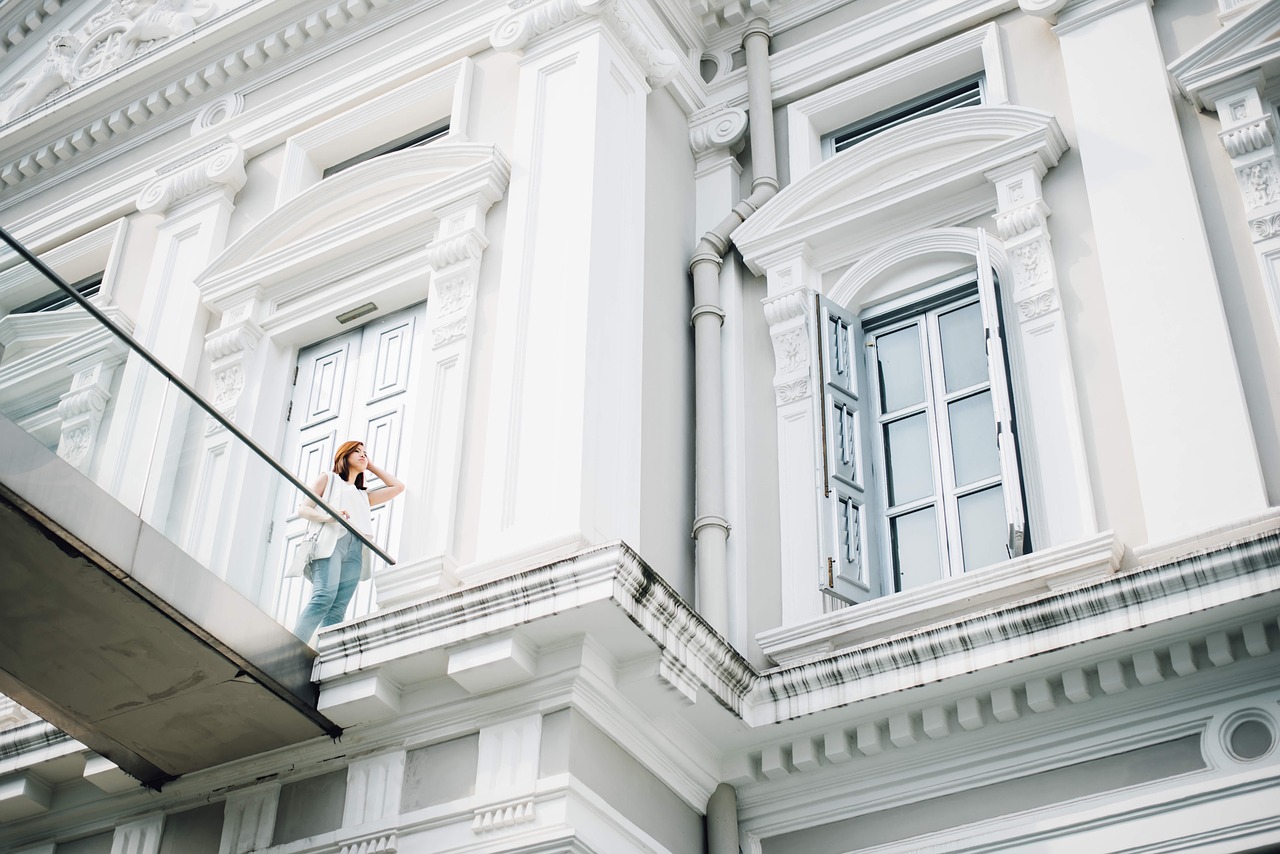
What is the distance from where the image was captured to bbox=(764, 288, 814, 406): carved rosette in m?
11.0

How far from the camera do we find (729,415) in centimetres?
1105

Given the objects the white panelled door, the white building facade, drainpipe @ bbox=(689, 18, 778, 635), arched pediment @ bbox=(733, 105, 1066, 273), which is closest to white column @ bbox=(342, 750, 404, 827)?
the white building facade

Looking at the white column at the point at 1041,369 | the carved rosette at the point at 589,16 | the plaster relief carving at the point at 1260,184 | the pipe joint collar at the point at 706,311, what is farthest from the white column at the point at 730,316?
the plaster relief carving at the point at 1260,184

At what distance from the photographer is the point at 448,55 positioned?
511 inches

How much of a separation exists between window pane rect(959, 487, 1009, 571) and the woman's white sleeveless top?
12.3ft

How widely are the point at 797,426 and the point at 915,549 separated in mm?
1258

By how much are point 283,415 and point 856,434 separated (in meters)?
4.43

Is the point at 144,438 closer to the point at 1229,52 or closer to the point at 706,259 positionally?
the point at 706,259

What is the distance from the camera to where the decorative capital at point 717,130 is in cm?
1262

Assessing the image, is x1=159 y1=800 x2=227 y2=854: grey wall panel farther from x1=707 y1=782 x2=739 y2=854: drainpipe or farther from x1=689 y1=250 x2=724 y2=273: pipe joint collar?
x1=689 y1=250 x2=724 y2=273: pipe joint collar

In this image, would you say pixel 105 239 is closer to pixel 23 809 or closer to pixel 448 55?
pixel 448 55

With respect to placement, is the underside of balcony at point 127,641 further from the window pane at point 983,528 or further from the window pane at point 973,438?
the window pane at point 973,438

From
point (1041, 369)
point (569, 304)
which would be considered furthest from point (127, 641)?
point (1041, 369)

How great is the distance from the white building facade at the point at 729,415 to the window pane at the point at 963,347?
1.3 inches
